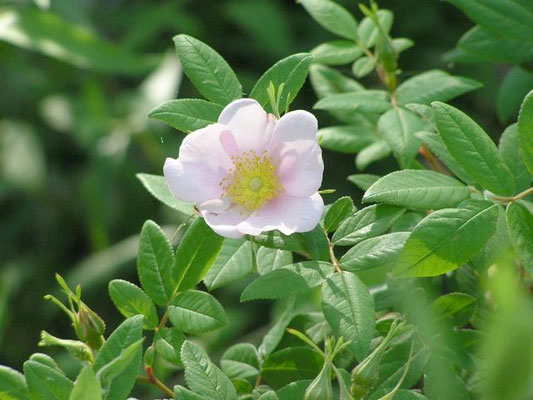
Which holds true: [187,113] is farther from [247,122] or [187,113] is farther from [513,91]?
[513,91]

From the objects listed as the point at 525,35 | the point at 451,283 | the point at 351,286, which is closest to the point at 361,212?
the point at 351,286

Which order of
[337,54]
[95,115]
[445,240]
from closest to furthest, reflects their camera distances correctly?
1. [445,240]
2. [337,54]
3. [95,115]

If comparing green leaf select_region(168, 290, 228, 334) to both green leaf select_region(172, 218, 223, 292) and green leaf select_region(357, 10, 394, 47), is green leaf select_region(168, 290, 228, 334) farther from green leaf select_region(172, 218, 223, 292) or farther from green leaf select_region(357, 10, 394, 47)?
green leaf select_region(357, 10, 394, 47)

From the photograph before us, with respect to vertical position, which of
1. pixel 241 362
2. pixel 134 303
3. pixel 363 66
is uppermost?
pixel 363 66

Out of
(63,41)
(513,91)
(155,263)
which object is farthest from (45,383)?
(63,41)

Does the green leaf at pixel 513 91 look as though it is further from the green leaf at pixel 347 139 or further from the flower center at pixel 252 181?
the flower center at pixel 252 181
